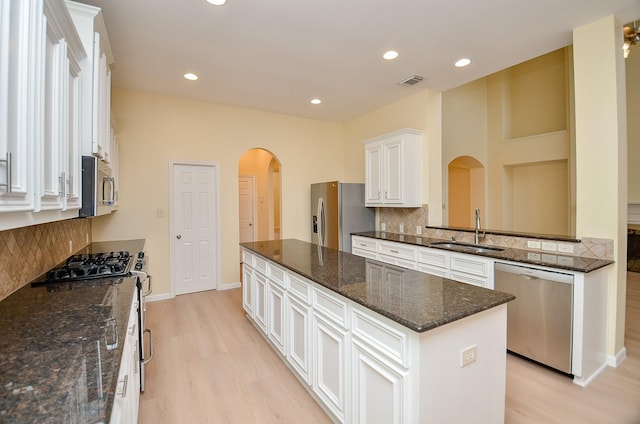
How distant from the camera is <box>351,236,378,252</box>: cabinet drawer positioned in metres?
4.50

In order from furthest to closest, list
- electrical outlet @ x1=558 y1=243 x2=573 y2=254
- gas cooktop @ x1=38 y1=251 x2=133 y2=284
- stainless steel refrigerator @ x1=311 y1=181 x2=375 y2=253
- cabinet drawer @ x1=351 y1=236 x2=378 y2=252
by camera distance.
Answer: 1. stainless steel refrigerator @ x1=311 y1=181 x2=375 y2=253
2. cabinet drawer @ x1=351 y1=236 x2=378 y2=252
3. electrical outlet @ x1=558 y1=243 x2=573 y2=254
4. gas cooktop @ x1=38 y1=251 x2=133 y2=284

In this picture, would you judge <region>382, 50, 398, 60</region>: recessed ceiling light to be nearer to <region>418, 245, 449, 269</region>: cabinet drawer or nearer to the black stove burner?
<region>418, 245, 449, 269</region>: cabinet drawer

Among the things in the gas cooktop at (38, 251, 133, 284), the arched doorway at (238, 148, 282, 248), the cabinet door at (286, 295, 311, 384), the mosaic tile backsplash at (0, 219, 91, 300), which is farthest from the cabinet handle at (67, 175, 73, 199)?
the arched doorway at (238, 148, 282, 248)

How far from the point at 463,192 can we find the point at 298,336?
588cm

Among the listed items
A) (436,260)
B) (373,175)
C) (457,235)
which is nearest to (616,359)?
(436,260)

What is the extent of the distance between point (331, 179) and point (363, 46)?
9.99 ft

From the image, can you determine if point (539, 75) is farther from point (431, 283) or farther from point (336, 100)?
point (431, 283)

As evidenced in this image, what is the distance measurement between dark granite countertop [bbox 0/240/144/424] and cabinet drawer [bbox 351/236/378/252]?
326 cm

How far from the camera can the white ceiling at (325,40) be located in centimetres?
246

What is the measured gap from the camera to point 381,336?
1.48 meters

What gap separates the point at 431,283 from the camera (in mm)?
1868

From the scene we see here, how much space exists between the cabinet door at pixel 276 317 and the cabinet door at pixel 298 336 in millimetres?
122

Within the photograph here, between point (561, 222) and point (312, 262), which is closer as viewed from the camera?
point (312, 262)

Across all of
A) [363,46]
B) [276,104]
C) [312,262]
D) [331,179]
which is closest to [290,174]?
[331,179]
